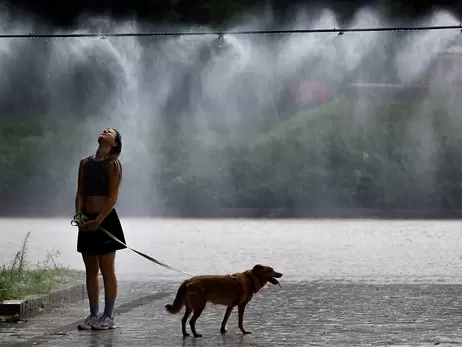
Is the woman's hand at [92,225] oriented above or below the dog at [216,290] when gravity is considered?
above

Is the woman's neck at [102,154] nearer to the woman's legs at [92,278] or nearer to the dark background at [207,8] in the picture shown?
the woman's legs at [92,278]

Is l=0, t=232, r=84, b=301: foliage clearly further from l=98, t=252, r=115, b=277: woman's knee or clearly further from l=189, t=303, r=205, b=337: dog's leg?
l=189, t=303, r=205, b=337: dog's leg

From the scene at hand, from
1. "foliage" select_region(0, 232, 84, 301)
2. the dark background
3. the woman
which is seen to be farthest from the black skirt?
the dark background

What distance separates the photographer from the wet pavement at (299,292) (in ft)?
29.6

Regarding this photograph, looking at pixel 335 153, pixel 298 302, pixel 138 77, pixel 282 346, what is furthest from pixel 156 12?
pixel 282 346

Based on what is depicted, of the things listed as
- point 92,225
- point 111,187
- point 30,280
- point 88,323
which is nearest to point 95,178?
point 111,187

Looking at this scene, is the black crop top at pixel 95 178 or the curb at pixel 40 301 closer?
the black crop top at pixel 95 178

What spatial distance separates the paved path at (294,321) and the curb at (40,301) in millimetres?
170

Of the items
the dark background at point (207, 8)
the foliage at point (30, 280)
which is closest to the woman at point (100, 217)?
the foliage at point (30, 280)

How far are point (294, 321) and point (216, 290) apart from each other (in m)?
1.29

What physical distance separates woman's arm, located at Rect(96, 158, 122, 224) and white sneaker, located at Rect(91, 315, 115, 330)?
813mm

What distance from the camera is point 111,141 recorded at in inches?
379

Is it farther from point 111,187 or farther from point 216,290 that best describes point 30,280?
point 216,290

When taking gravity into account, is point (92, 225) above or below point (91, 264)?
above
